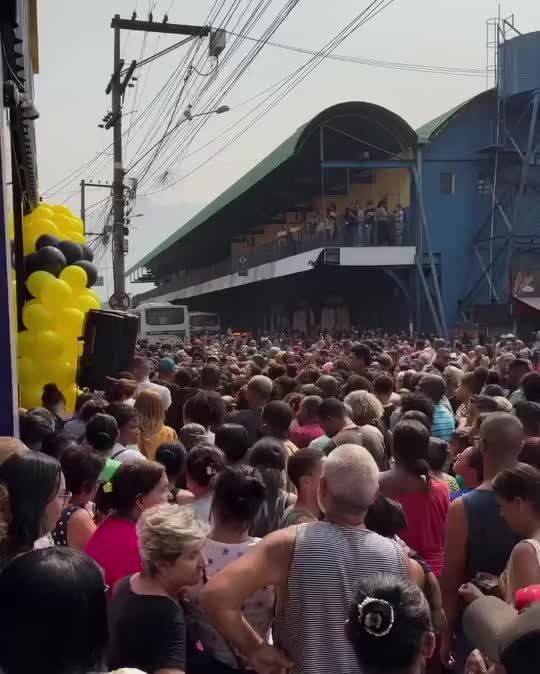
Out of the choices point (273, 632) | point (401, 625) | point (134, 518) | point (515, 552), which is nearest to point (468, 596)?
point (515, 552)

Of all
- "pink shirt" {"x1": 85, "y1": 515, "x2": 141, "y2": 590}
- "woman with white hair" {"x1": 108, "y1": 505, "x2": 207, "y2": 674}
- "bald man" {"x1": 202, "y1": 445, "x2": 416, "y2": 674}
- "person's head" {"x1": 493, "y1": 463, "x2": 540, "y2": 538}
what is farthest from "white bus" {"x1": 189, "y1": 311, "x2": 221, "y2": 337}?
"bald man" {"x1": 202, "y1": 445, "x2": 416, "y2": 674}

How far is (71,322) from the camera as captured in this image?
13250mm

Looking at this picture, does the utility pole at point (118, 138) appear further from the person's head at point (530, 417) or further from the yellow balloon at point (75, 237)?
the person's head at point (530, 417)

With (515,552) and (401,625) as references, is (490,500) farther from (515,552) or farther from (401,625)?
(401,625)

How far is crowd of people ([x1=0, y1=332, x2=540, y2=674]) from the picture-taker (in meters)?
2.38

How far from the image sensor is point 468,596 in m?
3.52

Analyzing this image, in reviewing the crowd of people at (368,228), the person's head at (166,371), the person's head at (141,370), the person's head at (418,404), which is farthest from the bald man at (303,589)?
the crowd of people at (368,228)

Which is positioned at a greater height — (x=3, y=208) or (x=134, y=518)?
(x=3, y=208)

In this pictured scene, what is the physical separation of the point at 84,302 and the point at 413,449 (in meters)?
9.19

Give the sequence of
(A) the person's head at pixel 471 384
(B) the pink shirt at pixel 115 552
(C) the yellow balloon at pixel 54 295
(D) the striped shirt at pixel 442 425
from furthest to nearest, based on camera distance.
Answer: (C) the yellow balloon at pixel 54 295, (A) the person's head at pixel 471 384, (D) the striped shirt at pixel 442 425, (B) the pink shirt at pixel 115 552

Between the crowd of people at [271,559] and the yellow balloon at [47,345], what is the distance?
5.90 m

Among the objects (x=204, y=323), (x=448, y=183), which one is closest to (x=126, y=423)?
(x=448, y=183)

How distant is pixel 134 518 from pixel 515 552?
5.66 ft

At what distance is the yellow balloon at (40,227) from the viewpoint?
14266 mm
